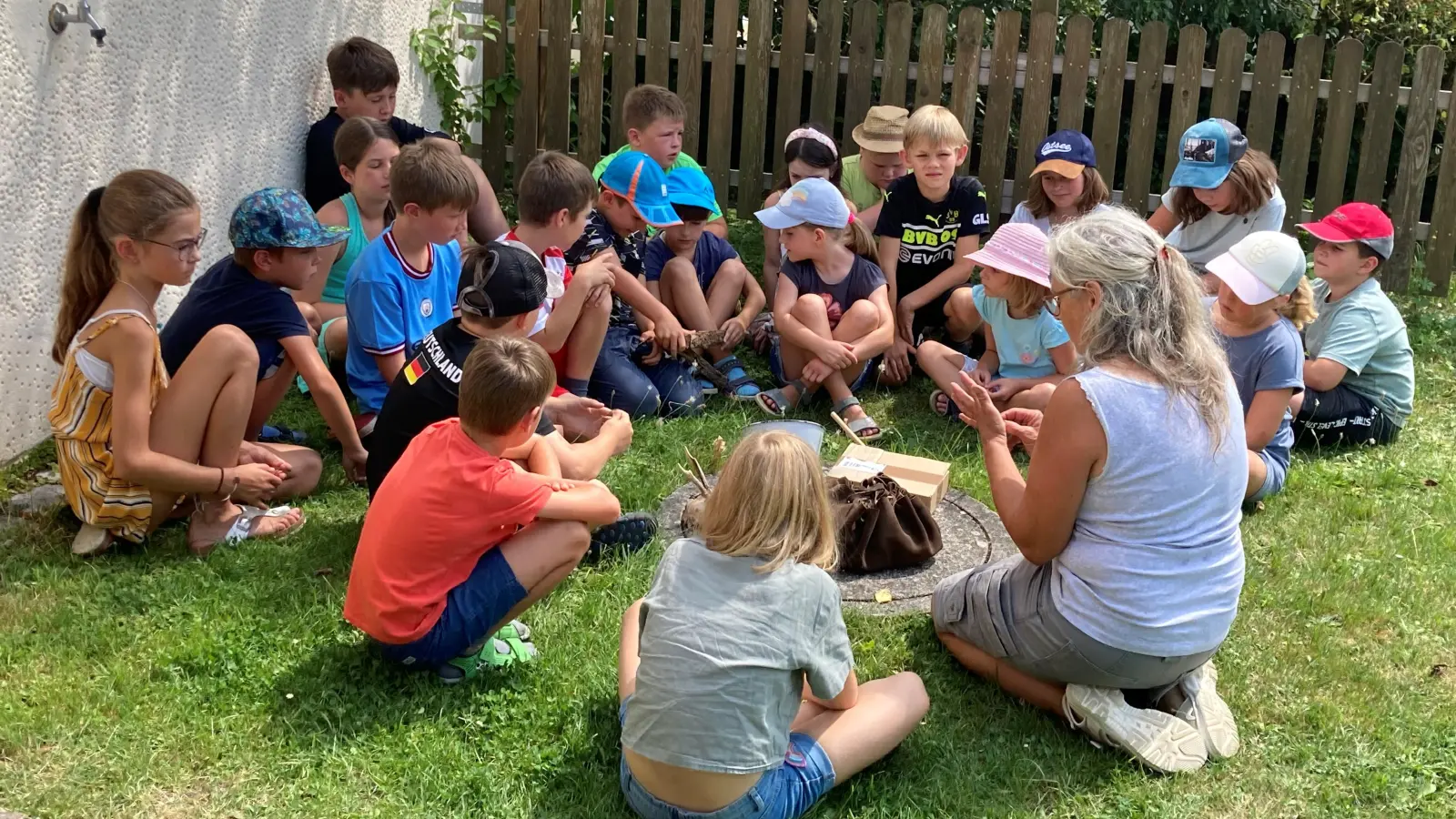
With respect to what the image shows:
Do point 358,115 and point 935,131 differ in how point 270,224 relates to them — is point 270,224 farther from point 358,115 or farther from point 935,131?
point 935,131

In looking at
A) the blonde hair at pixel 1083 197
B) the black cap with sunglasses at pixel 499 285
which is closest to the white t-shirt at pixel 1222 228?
the blonde hair at pixel 1083 197

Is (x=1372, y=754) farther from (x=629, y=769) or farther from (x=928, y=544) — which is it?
(x=629, y=769)

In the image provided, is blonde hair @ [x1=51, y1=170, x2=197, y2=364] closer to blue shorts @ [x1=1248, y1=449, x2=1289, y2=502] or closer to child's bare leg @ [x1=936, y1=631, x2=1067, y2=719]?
child's bare leg @ [x1=936, y1=631, x2=1067, y2=719]

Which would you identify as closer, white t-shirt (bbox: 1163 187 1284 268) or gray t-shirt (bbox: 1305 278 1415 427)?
gray t-shirt (bbox: 1305 278 1415 427)

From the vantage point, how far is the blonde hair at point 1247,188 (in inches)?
242

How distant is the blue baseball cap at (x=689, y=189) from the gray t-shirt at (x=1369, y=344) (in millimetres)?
2865

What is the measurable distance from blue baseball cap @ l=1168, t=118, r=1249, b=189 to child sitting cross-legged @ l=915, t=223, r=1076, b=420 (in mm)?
1210

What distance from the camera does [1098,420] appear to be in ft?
10.5

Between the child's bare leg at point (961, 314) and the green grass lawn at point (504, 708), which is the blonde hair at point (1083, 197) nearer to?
the child's bare leg at point (961, 314)

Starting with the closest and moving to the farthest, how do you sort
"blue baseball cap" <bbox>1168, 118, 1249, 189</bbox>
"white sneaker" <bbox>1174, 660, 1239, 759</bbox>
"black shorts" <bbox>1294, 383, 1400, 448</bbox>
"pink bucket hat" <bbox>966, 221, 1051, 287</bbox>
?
"white sneaker" <bbox>1174, 660, 1239, 759</bbox>, "pink bucket hat" <bbox>966, 221, 1051, 287</bbox>, "black shorts" <bbox>1294, 383, 1400, 448</bbox>, "blue baseball cap" <bbox>1168, 118, 1249, 189</bbox>

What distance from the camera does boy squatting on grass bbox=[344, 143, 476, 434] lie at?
4762mm

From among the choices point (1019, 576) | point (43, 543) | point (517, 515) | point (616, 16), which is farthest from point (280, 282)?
point (616, 16)

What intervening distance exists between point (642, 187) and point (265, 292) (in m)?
1.98

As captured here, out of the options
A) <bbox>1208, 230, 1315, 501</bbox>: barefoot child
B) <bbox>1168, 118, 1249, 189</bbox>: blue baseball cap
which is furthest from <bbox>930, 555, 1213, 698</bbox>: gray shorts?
<bbox>1168, 118, 1249, 189</bbox>: blue baseball cap
